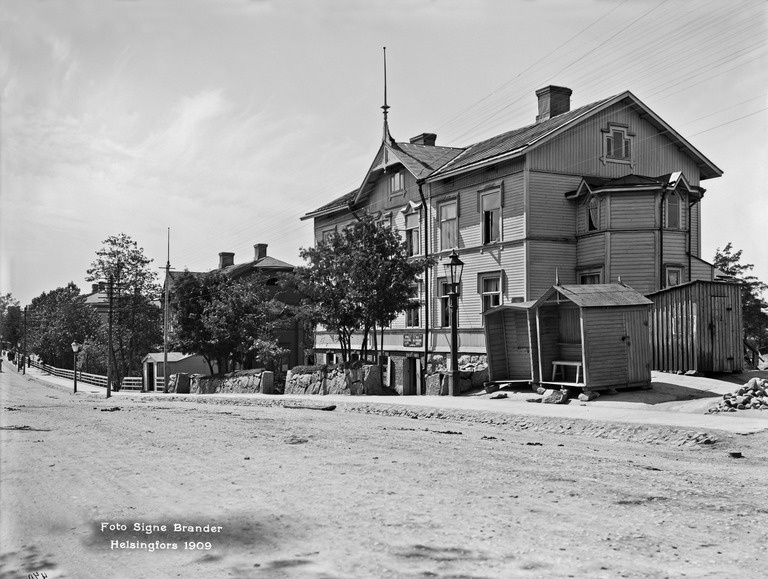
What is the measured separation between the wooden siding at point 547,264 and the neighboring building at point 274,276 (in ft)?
66.6

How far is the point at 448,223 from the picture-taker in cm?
3266

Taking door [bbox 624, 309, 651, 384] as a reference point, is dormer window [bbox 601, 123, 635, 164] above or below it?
above

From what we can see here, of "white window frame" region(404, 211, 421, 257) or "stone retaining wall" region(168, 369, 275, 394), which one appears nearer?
"stone retaining wall" region(168, 369, 275, 394)

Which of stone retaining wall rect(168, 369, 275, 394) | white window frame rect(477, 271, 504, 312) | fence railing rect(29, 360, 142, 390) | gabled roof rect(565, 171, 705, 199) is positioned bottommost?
fence railing rect(29, 360, 142, 390)

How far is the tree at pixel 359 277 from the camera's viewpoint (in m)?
28.0

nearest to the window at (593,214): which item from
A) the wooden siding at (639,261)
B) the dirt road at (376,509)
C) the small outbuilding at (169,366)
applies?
the wooden siding at (639,261)

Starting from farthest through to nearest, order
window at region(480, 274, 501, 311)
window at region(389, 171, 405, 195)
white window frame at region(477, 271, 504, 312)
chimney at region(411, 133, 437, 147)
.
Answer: chimney at region(411, 133, 437, 147)
window at region(389, 171, 405, 195)
window at region(480, 274, 501, 311)
white window frame at region(477, 271, 504, 312)

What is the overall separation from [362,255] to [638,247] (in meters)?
9.97

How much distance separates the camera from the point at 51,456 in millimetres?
10648

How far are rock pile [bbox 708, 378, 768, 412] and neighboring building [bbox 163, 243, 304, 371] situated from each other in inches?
1225

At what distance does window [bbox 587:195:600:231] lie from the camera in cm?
2817

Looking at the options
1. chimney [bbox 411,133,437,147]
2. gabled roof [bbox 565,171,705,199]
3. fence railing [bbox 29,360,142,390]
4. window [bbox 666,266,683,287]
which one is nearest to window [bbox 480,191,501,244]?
gabled roof [bbox 565,171,705,199]

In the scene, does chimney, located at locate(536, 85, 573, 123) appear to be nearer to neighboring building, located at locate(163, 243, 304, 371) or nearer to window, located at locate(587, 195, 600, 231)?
window, located at locate(587, 195, 600, 231)

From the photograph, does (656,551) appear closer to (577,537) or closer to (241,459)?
(577,537)
